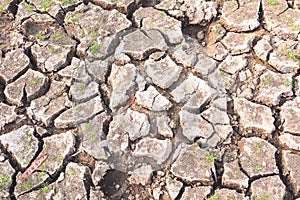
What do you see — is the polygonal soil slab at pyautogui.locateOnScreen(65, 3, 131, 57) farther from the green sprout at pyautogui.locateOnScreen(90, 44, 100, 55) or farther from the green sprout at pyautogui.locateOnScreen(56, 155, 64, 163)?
the green sprout at pyautogui.locateOnScreen(56, 155, 64, 163)

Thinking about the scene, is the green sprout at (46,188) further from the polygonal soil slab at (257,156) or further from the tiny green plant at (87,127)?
the polygonal soil slab at (257,156)

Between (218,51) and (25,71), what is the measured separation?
144 centimetres

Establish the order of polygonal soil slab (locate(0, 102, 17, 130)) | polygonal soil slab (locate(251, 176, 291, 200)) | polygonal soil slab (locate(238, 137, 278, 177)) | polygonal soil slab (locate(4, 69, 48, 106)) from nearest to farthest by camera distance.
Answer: polygonal soil slab (locate(251, 176, 291, 200)), polygonal soil slab (locate(238, 137, 278, 177)), polygonal soil slab (locate(0, 102, 17, 130)), polygonal soil slab (locate(4, 69, 48, 106))

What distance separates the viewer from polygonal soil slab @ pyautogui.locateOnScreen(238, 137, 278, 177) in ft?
10.1

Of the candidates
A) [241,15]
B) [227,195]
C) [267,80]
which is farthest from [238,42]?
[227,195]

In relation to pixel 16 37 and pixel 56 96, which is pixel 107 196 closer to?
pixel 56 96

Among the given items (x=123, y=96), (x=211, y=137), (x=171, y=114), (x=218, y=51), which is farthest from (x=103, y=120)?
(x=218, y=51)

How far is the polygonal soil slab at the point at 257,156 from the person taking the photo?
3.07 metres

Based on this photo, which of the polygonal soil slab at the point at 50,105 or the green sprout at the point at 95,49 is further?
the green sprout at the point at 95,49

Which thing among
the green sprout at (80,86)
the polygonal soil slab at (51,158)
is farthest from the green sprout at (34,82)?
the polygonal soil slab at (51,158)

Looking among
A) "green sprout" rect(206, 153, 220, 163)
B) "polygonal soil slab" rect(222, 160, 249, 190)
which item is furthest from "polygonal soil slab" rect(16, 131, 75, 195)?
Result: "polygonal soil slab" rect(222, 160, 249, 190)

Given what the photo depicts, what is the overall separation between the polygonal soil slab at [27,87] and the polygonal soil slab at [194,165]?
3.71ft

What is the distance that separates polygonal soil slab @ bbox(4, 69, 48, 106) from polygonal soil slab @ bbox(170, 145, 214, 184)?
1.13 metres

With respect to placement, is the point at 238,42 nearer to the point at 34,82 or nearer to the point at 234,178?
the point at 234,178
